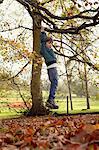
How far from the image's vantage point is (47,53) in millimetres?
15422

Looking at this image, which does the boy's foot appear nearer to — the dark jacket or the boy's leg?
the boy's leg

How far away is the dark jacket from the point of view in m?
14.9

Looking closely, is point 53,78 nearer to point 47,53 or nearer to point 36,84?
point 47,53

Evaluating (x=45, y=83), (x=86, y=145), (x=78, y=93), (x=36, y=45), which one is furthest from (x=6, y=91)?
(x=86, y=145)

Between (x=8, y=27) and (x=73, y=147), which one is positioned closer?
(x=73, y=147)

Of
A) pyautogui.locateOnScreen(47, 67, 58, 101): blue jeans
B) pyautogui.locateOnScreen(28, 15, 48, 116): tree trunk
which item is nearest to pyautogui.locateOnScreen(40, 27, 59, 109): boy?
pyautogui.locateOnScreen(47, 67, 58, 101): blue jeans

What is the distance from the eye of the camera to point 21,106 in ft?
68.3

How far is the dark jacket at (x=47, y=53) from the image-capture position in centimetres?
1492

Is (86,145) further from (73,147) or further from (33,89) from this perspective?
(33,89)

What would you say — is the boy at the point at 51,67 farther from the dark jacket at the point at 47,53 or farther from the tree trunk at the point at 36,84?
the tree trunk at the point at 36,84

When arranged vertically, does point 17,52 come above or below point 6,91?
above

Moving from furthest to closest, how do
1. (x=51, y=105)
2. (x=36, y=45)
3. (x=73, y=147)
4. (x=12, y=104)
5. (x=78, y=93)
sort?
(x=78, y=93) < (x=12, y=104) < (x=36, y=45) < (x=51, y=105) < (x=73, y=147)

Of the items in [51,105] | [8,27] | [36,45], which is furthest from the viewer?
[8,27]

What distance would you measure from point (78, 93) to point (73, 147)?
30.5 m
